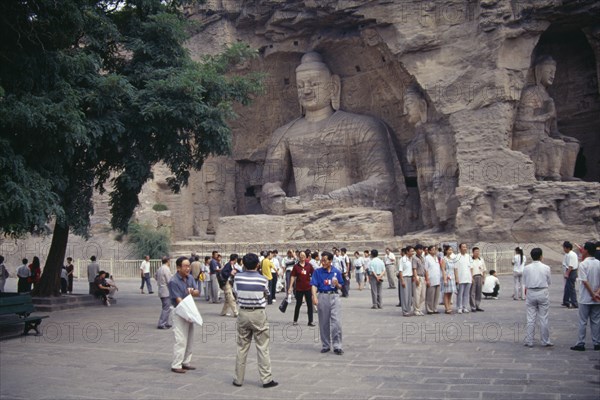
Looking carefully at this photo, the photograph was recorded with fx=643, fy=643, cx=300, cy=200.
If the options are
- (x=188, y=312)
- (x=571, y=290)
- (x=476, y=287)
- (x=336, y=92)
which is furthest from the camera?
(x=336, y=92)

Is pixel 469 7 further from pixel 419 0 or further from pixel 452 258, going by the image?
pixel 452 258

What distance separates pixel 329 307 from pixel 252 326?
191 cm

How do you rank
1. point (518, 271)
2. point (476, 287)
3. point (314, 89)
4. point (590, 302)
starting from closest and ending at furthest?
point (590, 302), point (476, 287), point (518, 271), point (314, 89)

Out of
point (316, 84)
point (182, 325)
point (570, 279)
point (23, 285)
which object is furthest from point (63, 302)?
point (316, 84)

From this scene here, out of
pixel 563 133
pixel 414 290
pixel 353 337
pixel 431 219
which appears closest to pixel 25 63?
pixel 353 337

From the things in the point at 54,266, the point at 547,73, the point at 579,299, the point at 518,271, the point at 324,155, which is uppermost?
the point at 547,73

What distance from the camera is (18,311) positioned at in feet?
31.6

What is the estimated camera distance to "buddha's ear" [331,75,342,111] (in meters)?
24.8

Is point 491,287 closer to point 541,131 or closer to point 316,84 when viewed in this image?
point 541,131

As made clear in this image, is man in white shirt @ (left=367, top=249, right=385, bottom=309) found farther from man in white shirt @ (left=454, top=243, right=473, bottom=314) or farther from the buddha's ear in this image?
the buddha's ear

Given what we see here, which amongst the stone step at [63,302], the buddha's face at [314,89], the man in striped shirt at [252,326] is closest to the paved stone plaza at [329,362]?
the man in striped shirt at [252,326]

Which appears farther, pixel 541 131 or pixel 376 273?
pixel 541 131

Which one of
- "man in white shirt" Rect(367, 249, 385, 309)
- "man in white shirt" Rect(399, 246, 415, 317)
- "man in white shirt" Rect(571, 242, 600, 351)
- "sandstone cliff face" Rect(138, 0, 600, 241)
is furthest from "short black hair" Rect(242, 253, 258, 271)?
"sandstone cliff face" Rect(138, 0, 600, 241)

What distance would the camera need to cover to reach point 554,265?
56.5ft
